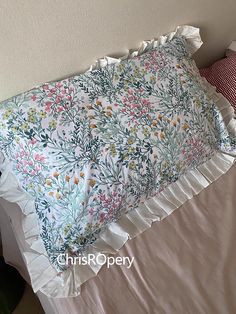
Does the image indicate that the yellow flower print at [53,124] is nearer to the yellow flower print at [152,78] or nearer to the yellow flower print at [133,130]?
the yellow flower print at [133,130]

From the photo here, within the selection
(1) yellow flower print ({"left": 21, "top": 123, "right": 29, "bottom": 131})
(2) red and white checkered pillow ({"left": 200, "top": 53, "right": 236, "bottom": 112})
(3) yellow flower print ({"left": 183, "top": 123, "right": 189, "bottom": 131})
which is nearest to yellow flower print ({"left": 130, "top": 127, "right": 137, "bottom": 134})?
(3) yellow flower print ({"left": 183, "top": 123, "right": 189, "bottom": 131})

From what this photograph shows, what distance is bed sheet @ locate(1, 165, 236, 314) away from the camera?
0.75 meters

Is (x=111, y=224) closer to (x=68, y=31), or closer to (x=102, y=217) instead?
(x=102, y=217)

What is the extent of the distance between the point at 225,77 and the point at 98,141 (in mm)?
751

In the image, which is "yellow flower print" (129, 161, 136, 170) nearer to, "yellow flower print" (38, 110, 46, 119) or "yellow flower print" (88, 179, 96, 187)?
"yellow flower print" (88, 179, 96, 187)

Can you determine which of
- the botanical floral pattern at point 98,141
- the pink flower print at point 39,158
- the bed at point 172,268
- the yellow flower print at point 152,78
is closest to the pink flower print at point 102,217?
the botanical floral pattern at point 98,141

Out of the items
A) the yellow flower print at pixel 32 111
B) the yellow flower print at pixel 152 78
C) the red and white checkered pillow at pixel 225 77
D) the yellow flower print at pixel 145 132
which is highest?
the yellow flower print at pixel 32 111

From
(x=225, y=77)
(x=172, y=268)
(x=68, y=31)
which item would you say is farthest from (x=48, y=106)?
(x=225, y=77)

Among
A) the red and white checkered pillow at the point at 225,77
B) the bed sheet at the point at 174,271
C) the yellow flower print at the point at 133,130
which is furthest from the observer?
the red and white checkered pillow at the point at 225,77

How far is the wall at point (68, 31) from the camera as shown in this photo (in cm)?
79

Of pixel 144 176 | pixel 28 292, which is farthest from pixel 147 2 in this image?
pixel 28 292

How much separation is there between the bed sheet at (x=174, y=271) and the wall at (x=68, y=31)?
403 mm

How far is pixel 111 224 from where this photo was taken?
87 cm

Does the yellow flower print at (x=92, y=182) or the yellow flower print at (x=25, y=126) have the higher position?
the yellow flower print at (x=25, y=126)
